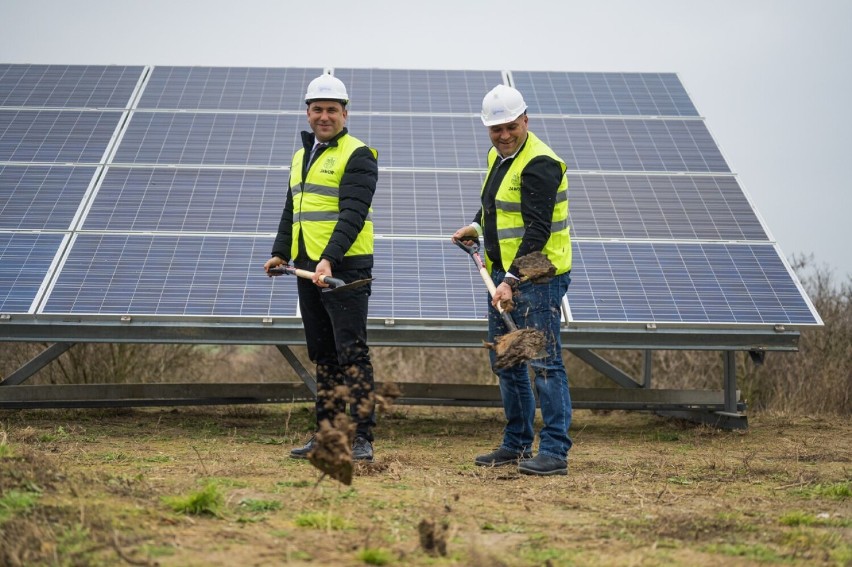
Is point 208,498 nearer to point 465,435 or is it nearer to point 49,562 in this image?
point 49,562

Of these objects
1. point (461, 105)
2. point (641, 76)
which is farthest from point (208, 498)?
point (641, 76)

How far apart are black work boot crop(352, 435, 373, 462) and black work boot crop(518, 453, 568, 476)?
88 cm

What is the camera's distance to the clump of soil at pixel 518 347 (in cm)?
555

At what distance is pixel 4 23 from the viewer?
14977 mm

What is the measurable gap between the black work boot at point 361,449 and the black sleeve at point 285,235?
1.32 metres

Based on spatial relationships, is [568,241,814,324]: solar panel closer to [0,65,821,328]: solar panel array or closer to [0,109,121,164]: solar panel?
[0,65,821,328]: solar panel array

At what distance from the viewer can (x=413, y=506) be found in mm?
4523

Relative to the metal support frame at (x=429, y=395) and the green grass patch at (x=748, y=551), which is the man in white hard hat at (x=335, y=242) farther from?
the green grass patch at (x=748, y=551)

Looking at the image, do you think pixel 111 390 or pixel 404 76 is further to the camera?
pixel 404 76

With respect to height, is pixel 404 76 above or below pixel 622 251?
above

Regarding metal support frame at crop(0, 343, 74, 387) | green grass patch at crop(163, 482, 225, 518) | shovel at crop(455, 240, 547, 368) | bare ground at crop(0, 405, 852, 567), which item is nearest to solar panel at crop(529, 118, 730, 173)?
bare ground at crop(0, 405, 852, 567)

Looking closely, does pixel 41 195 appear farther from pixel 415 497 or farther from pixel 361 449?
pixel 415 497

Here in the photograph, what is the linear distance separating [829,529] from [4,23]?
1416 centimetres

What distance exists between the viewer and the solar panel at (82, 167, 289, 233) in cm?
841
